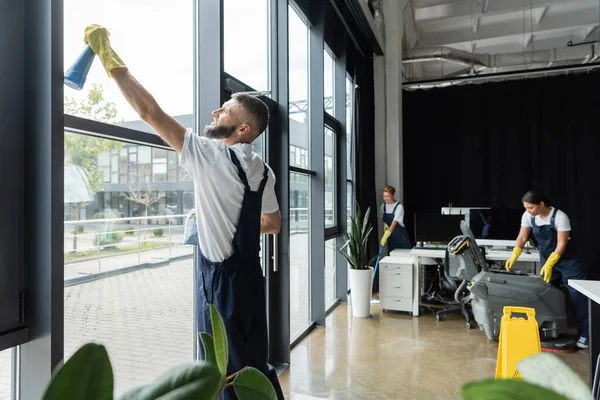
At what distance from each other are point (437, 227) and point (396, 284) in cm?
101

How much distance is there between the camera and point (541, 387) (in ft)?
0.73

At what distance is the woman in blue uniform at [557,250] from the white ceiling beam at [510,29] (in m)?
4.11

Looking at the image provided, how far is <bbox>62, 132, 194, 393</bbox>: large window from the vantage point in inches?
61.1

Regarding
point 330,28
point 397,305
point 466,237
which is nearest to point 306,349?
point 397,305

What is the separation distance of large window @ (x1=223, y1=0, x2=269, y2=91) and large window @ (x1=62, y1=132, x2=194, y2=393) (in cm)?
100

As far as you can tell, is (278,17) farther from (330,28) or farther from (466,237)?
(466,237)

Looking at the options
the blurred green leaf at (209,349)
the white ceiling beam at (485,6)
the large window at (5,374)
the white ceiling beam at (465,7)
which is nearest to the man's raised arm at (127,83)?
the large window at (5,374)

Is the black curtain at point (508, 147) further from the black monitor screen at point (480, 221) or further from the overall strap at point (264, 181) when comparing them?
the overall strap at point (264, 181)

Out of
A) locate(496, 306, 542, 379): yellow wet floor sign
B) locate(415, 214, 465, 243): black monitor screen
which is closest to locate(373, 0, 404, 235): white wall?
locate(415, 214, 465, 243): black monitor screen

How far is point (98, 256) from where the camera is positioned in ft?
5.48

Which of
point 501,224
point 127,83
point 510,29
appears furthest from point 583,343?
point 510,29

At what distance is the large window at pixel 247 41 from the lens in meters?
2.68

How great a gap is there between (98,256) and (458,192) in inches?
256

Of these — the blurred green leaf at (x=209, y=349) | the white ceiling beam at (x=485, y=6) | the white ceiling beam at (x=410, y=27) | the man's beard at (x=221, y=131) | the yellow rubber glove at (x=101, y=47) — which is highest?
the white ceiling beam at (x=410, y=27)
